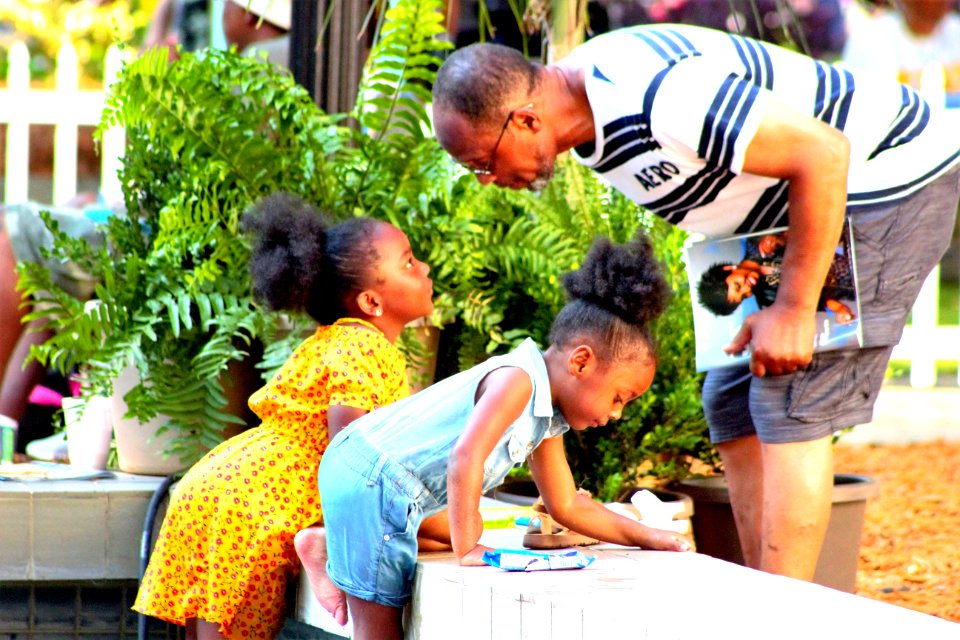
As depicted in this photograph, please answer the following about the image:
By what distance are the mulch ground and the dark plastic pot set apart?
33cm

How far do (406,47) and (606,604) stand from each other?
88.4 inches

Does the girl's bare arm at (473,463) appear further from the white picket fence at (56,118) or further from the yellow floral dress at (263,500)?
the white picket fence at (56,118)

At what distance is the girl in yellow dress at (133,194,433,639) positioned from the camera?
305 cm

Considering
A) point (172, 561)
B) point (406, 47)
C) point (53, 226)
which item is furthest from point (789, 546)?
point (53, 226)

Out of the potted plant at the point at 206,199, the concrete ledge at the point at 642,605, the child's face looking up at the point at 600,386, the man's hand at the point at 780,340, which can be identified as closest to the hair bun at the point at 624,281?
the child's face looking up at the point at 600,386

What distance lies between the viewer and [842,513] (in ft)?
12.2

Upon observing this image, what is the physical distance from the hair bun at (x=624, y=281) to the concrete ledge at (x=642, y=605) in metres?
0.50

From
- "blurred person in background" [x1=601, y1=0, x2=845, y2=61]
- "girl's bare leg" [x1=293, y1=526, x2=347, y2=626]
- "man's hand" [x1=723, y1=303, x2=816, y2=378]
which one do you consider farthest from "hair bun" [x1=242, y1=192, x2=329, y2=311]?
"blurred person in background" [x1=601, y1=0, x2=845, y2=61]

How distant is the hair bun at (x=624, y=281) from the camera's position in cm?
269

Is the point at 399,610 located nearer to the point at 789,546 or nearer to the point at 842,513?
the point at 789,546

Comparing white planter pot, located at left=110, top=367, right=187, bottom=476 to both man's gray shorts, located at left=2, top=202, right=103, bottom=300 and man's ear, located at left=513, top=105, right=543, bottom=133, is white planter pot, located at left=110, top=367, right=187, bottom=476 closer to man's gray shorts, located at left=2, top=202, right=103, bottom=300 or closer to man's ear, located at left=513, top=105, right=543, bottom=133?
man's gray shorts, located at left=2, top=202, right=103, bottom=300

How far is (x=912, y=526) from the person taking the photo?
5195mm

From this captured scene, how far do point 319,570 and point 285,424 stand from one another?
405 millimetres

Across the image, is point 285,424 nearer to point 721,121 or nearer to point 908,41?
point 721,121
